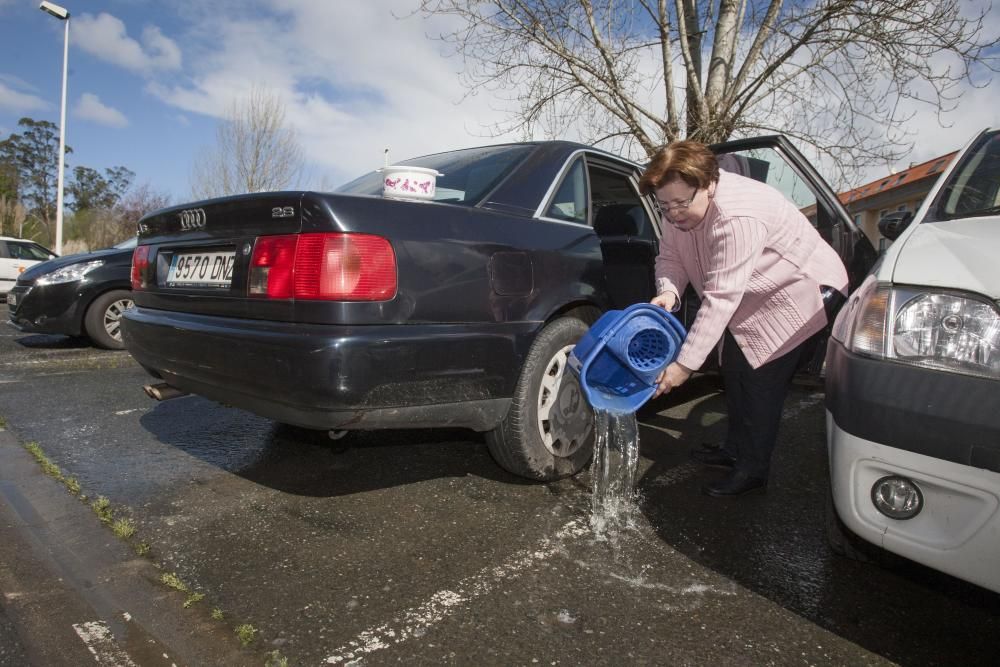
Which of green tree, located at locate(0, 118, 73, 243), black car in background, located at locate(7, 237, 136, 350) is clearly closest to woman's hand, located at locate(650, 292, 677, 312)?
black car in background, located at locate(7, 237, 136, 350)

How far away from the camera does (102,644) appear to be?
5.31 ft

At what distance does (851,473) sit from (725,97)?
871 centimetres

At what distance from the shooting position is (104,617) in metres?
1.74

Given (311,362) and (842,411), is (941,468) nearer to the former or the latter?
(842,411)

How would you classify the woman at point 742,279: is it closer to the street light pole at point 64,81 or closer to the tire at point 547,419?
the tire at point 547,419

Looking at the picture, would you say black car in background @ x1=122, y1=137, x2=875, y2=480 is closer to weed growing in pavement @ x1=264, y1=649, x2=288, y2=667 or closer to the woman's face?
the woman's face

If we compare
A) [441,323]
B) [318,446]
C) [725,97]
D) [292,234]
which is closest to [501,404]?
[441,323]

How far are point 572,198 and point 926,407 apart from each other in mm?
1873

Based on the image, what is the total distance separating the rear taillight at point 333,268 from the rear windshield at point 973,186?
6.10ft

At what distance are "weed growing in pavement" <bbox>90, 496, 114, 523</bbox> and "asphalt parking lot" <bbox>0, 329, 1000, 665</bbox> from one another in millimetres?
28

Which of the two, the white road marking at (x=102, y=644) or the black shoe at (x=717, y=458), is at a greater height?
the black shoe at (x=717, y=458)

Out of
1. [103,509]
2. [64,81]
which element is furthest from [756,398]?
[64,81]

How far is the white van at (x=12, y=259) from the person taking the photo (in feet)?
38.0

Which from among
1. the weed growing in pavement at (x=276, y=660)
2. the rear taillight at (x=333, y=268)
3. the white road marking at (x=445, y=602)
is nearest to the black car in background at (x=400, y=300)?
the rear taillight at (x=333, y=268)
